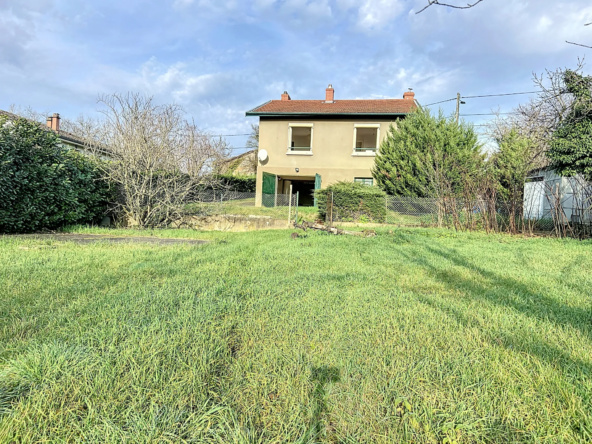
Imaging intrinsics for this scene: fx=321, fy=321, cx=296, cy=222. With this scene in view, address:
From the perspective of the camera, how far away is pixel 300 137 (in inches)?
843

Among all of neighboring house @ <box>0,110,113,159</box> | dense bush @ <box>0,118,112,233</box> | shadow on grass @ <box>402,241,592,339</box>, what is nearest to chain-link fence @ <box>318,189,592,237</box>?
shadow on grass @ <box>402,241,592,339</box>

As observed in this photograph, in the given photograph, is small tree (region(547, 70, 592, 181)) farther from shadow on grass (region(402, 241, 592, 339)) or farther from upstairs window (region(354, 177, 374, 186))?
upstairs window (region(354, 177, 374, 186))

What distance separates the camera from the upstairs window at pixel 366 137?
17.3 m

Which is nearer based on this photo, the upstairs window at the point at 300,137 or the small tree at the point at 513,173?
the small tree at the point at 513,173

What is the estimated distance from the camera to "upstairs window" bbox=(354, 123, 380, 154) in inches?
683

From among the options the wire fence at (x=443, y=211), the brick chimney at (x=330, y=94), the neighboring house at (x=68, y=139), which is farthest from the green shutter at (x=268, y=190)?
the neighboring house at (x=68, y=139)

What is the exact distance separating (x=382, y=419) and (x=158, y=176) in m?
10.4

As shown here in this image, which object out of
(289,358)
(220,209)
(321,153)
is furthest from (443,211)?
(289,358)

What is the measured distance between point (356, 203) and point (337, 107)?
8.23 m

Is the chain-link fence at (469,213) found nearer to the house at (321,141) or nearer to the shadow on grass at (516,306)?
the house at (321,141)

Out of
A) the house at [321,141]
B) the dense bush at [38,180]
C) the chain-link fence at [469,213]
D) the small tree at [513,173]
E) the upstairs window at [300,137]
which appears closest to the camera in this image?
the dense bush at [38,180]

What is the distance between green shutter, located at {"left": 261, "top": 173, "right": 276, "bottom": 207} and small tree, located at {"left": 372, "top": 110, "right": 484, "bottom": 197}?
586cm

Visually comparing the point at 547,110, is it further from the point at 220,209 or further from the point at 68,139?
Result: the point at 68,139

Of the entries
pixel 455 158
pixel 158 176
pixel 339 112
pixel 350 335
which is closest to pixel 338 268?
pixel 350 335
